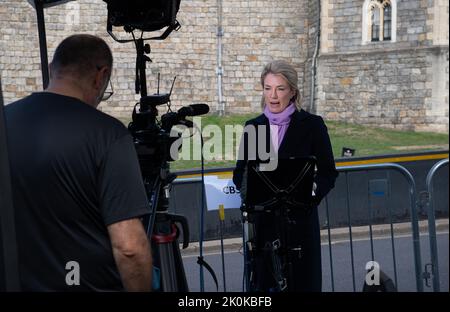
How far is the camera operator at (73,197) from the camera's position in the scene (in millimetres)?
2033

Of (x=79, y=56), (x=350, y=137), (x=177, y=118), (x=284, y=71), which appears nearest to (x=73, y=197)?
(x=79, y=56)

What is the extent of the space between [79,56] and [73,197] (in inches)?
17.6

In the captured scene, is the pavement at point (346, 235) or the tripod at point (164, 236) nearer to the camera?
the tripod at point (164, 236)

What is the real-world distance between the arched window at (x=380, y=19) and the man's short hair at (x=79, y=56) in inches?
869

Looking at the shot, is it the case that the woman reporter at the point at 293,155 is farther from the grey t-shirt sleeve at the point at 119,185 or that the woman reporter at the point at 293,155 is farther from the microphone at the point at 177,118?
the grey t-shirt sleeve at the point at 119,185

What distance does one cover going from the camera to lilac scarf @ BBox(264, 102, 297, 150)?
138 inches

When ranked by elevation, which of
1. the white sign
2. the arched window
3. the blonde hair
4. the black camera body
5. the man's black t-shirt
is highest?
the arched window

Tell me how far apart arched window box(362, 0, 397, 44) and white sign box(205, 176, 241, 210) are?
66.2ft

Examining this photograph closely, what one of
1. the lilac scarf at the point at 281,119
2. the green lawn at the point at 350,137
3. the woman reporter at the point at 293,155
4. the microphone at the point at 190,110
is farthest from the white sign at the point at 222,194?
the green lawn at the point at 350,137

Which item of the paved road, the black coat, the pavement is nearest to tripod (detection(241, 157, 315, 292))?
the black coat

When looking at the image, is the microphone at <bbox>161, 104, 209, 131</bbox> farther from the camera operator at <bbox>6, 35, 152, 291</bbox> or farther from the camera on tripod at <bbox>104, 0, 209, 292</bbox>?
the camera operator at <bbox>6, 35, 152, 291</bbox>

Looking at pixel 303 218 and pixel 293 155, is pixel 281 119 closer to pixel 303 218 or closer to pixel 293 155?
pixel 293 155
